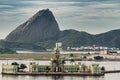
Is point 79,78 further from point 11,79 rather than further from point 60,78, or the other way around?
point 11,79

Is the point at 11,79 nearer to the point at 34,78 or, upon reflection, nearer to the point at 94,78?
the point at 34,78

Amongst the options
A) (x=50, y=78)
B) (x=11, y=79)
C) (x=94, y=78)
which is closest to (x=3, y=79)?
(x=11, y=79)

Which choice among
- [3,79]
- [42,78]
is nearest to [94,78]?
[42,78]

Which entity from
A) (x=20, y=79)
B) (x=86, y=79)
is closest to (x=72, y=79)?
(x=86, y=79)

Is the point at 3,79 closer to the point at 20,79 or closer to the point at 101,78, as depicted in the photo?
the point at 20,79

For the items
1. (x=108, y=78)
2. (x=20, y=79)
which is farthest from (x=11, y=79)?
(x=108, y=78)

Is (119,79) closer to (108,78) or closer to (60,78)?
(108,78)
